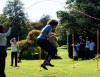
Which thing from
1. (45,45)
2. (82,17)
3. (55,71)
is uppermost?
(82,17)

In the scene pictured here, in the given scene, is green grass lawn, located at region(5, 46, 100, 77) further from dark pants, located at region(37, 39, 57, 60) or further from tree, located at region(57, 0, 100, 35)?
tree, located at region(57, 0, 100, 35)

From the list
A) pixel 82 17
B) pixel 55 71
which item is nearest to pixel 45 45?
pixel 55 71

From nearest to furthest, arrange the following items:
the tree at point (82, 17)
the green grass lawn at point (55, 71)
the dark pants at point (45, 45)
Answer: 1. the dark pants at point (45, 45)
2. the green grass lawn at point (55, 71)
3. the tree at point (82, 17)

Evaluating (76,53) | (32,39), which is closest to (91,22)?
(32,39)

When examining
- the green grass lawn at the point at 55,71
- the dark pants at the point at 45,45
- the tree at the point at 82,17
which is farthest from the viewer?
the tree at the point at 82,17

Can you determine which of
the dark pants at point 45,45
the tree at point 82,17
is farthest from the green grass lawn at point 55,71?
the tree at point 82,17

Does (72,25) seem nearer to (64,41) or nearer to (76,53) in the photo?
(76,53)

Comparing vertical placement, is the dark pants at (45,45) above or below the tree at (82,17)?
below

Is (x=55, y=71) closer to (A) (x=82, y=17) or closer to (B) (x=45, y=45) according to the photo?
(B) (x=45, y=45)

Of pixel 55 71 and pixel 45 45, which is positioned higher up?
pixel 45 45

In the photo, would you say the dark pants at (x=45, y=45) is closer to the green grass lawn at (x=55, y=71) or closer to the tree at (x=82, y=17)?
the green grass lawn at (x=55, y=71)

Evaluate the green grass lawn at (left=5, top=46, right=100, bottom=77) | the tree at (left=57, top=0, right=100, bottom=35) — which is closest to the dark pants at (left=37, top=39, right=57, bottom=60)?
the green grass lawn at (left=5, top=46, right=100, bottom=77)

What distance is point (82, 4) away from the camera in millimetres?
44875

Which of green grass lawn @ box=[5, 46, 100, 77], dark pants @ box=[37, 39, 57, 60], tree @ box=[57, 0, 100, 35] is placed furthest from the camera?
tree @ box=[57, 0, 100, 35]
